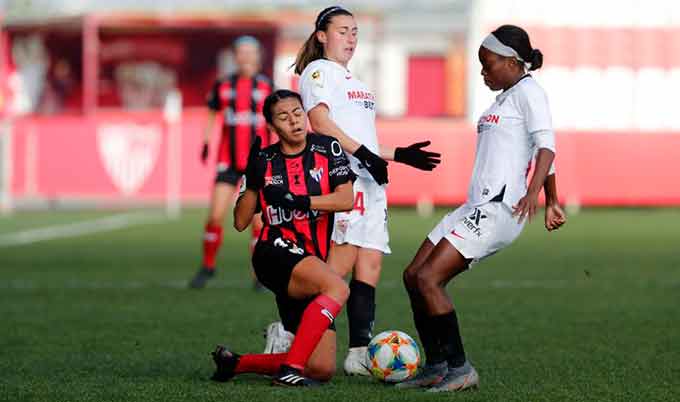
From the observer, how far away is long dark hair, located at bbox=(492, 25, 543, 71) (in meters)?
7.50

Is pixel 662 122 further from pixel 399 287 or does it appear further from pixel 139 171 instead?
pixel 399 287

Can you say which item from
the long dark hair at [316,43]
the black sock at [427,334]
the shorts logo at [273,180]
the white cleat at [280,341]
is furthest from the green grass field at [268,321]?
the long dark hair at [316,43]

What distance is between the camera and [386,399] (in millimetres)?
7125

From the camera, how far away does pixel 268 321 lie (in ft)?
35.3

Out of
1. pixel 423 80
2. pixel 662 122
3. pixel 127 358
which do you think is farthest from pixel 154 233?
pixel 423 80

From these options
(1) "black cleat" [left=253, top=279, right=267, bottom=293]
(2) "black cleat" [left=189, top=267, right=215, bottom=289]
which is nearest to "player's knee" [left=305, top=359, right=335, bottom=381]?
(1) "black cleat" [left=253, top=279, right=267, bottom=293]

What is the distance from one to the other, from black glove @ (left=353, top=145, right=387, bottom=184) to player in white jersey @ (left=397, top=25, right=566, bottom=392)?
0.63 metres

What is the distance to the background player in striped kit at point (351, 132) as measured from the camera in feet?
27.5

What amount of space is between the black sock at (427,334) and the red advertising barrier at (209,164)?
17.9m

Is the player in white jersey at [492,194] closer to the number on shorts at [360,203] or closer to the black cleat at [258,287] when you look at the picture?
the number on shorts at [360,203]

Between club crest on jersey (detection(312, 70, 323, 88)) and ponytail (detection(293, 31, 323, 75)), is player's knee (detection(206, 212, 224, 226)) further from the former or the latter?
club crest on jersey (detection(312, 70, 323, 88))

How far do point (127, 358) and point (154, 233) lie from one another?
12.3 m

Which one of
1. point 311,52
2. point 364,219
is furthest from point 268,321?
point 311,52

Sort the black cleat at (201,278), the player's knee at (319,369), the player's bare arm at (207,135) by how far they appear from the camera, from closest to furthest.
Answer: the player's knee at (319,369) < the black cleat at (201,278) < the player's bare arm at (207,135)
